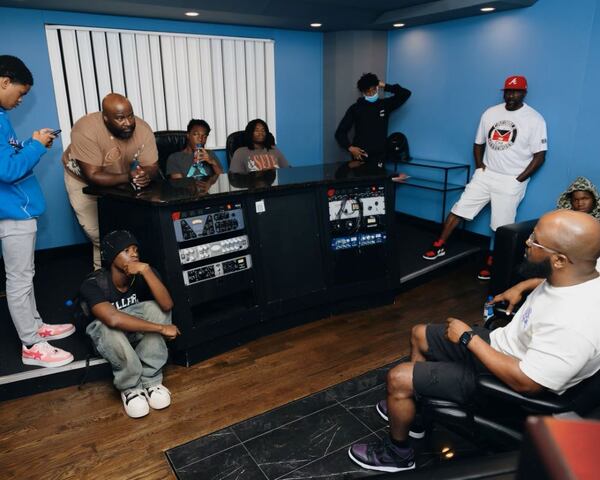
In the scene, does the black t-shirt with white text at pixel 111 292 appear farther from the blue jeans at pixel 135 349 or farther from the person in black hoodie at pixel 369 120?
the person in black hoodie at pixel 369 120

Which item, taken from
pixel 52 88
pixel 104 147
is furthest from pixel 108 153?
pixel 52 88

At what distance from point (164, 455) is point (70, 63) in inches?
136

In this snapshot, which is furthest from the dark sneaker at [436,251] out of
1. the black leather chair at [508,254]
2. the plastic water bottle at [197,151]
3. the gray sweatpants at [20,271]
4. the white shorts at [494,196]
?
the gray sweatpants at [20,271]

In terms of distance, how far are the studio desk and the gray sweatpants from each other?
1.70 feet

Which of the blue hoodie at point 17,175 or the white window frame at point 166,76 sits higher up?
the white window frame at point 166,76

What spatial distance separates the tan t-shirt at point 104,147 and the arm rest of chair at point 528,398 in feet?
8.27

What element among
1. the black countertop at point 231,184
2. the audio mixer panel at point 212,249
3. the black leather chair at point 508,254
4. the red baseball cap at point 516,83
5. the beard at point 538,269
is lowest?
the black leather chair at point 508,254

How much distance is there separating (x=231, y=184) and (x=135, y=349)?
1.18 meters

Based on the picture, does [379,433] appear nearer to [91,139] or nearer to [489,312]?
[489,312]

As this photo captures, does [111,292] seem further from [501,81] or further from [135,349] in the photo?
[501,81]

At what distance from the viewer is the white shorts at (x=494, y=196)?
421 cm

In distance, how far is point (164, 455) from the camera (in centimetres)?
217

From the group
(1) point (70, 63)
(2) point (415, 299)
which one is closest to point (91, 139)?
(1) point (70, 63)

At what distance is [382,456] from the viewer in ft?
6.77
